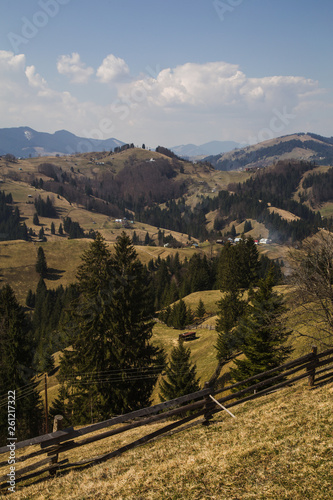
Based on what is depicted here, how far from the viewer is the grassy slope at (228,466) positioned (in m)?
7.47

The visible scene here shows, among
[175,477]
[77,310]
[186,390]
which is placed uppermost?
[175,477]

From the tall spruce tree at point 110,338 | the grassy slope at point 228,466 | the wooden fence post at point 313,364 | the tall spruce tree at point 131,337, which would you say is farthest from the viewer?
the tall spruce tree at point 131,337

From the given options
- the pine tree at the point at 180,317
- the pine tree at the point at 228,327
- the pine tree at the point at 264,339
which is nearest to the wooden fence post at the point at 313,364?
the pine tree at the point at 264,339

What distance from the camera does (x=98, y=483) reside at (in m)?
8.85

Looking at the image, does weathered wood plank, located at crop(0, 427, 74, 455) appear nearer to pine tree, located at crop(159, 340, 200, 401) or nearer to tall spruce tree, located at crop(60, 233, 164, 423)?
tall spruce tree, located at crop(60, 233, 164, 423)

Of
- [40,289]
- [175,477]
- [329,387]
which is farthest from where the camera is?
[40,289]

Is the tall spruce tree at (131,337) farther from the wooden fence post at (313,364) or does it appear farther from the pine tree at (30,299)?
the pine tree at (30,299)

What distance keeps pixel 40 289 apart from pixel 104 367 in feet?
406

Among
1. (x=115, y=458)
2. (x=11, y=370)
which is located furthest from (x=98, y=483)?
(x=11, y=370)

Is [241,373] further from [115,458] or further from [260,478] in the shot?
[260,478]

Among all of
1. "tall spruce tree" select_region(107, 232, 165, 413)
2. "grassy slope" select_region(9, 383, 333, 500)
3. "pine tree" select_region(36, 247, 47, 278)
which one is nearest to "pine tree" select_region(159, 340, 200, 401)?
"tall spruce tree" select_region(107, 232, 165, 413)

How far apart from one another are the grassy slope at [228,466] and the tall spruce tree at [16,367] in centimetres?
3031

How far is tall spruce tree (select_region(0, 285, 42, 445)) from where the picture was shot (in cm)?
3650

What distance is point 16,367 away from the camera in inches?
1444
